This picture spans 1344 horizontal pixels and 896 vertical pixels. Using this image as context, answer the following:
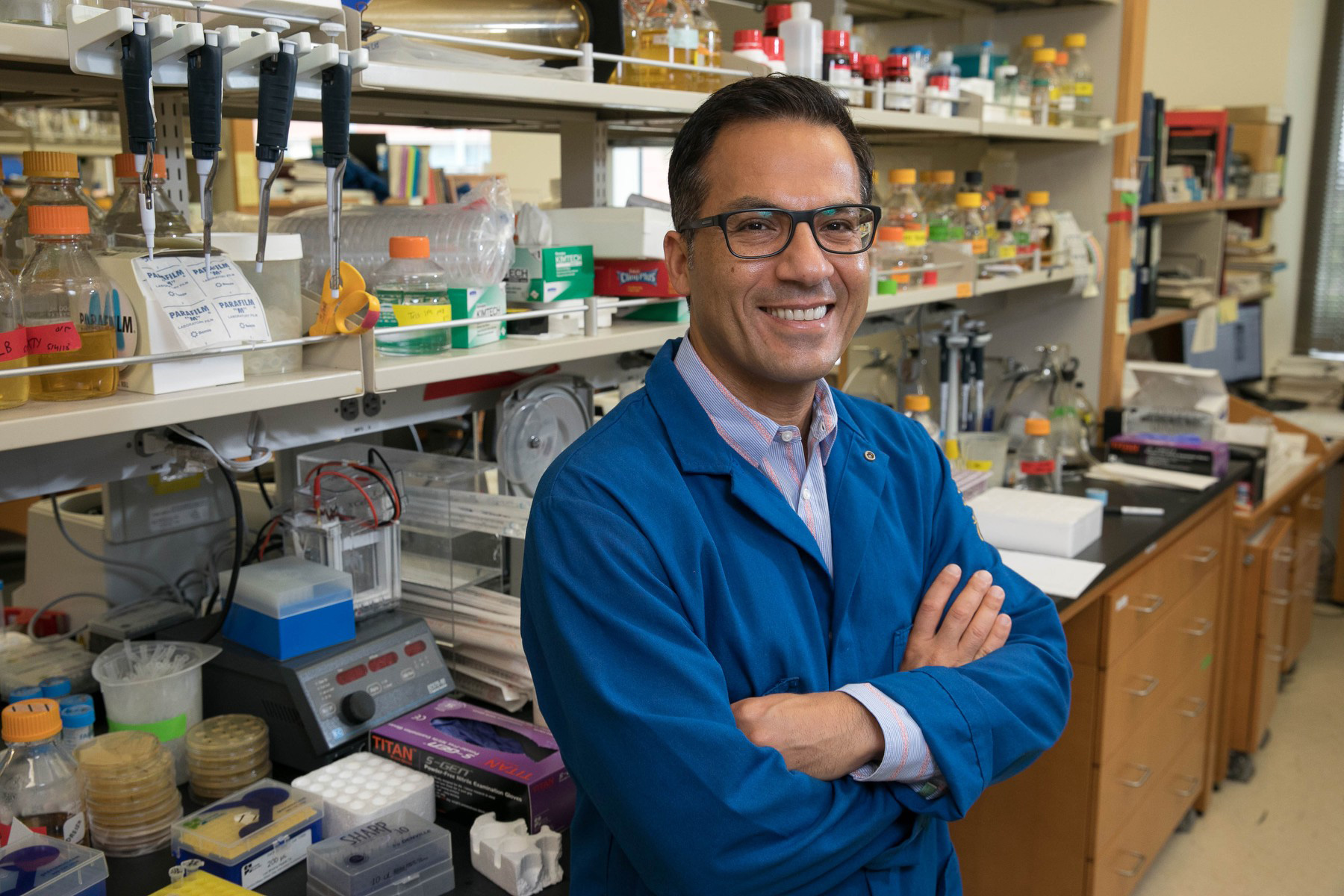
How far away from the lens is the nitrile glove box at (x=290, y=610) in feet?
4.70

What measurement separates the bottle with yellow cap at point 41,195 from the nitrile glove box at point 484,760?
0.71 meters

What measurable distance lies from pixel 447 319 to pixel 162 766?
2.14 feet

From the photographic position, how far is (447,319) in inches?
58.5

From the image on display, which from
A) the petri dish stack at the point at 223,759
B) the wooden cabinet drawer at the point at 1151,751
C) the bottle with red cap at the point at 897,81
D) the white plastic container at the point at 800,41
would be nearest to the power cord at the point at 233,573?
the petri dish stack at the point at 223,759

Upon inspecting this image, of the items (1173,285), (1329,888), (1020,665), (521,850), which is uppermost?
(1173,285)

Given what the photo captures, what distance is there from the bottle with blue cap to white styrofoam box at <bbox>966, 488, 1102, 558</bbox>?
172cm

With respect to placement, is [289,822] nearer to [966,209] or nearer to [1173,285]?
[966,209]

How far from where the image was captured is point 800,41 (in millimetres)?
2027

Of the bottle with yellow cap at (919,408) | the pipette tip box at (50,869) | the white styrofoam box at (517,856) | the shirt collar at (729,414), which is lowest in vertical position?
the white styrofoam box at (517,856)

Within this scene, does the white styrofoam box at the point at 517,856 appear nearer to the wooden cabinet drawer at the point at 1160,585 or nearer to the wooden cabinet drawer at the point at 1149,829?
the wooden cabinet drawer at the point at 1160,585

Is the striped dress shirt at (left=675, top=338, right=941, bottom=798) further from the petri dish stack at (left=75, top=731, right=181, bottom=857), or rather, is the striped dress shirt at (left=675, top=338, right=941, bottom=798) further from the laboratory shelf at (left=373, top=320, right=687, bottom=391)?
the petri dish stack at (left=75, top=731, right=181, bottom=857)

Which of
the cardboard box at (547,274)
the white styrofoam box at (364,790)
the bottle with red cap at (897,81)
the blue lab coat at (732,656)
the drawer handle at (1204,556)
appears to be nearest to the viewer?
the blue lab coat at (732,656)

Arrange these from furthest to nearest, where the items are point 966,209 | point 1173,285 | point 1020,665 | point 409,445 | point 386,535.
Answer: point 1173,285, point 966,209, point 409,445, point 386,535, point 1020,665

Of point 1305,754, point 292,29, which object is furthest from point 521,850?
point 1305,754
